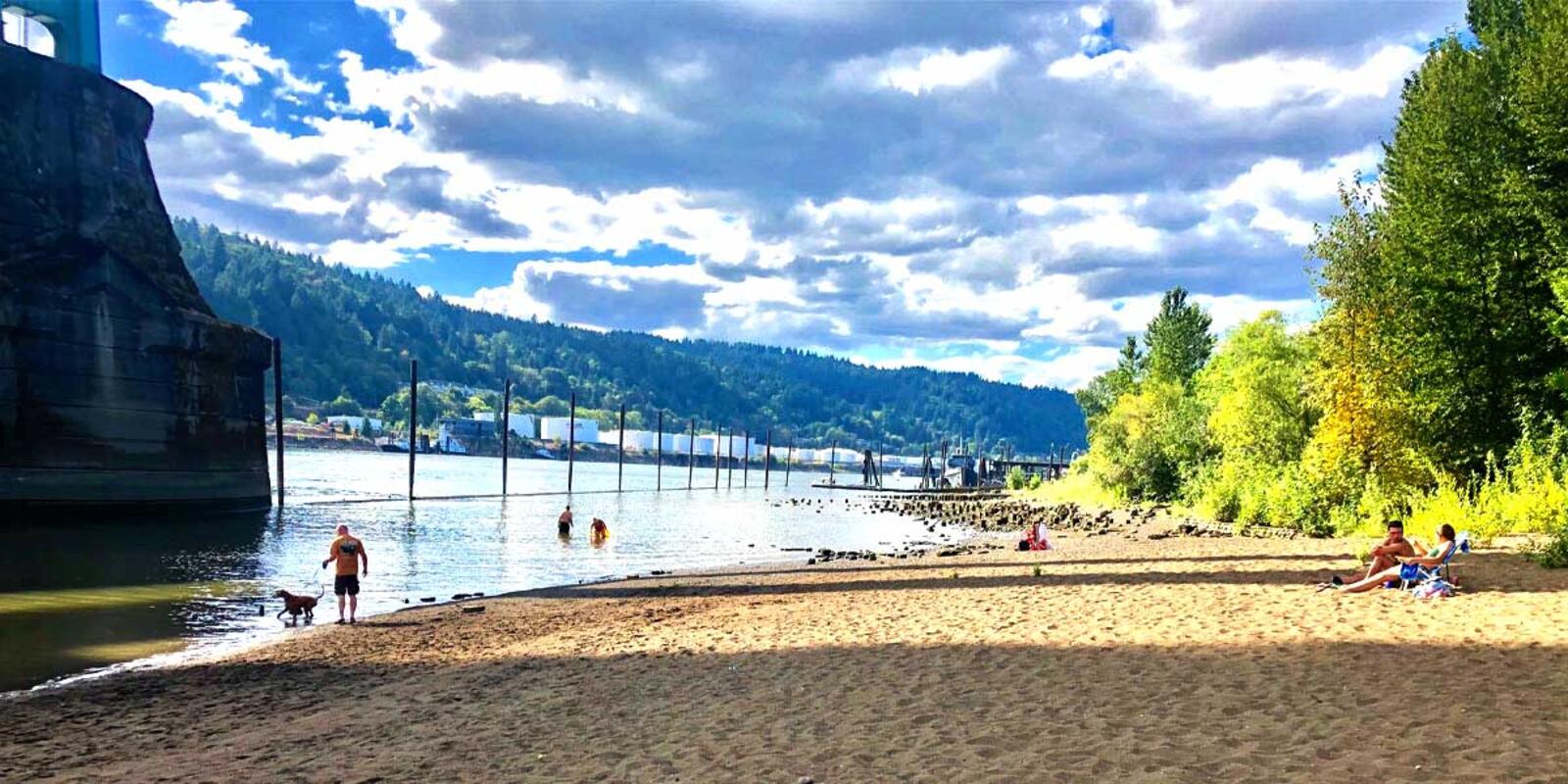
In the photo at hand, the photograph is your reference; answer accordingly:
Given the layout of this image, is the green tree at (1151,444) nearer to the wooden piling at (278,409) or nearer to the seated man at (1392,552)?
the seated man at (1392,552)

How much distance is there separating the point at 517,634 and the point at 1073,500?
4887 centimetres

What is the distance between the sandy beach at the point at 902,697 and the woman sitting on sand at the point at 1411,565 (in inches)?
13.8

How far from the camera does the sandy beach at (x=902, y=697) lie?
279 inches

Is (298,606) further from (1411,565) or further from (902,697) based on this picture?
(1411,565)

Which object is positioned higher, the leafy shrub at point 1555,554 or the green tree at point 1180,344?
the green tree at point 1180,344

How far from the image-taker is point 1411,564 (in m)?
13.8

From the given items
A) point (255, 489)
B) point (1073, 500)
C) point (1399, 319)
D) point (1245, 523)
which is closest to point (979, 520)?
point (1073, 500)

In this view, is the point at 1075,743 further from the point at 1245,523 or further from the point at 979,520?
the point at 979,520

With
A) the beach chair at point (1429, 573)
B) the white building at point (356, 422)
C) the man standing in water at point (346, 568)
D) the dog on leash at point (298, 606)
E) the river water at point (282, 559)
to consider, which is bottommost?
the river water at point (282, 559)

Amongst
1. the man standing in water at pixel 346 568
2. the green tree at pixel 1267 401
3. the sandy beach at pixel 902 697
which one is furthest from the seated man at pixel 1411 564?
the green tree at pixel 1267 401

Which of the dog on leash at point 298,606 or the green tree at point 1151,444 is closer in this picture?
the dog on leash at point 298,606

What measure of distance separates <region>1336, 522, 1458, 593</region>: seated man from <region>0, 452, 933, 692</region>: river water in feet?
58.2

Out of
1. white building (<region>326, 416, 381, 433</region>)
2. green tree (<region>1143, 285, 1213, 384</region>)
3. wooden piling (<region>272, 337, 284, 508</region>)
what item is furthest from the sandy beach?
white building (<region>326, 416, 381, 433</region>)

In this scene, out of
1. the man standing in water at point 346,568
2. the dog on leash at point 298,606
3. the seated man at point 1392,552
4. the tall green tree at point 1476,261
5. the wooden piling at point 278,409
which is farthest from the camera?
the wooden piling at point 278,409
